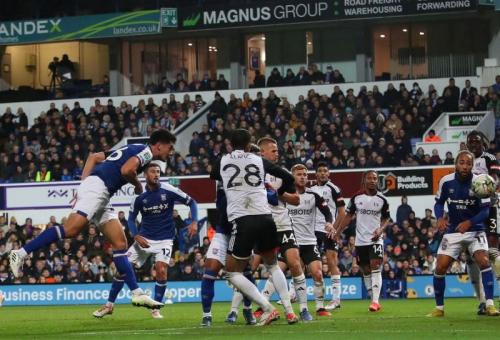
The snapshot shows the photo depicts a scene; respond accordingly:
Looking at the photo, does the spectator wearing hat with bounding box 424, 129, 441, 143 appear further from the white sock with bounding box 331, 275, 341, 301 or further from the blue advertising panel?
the white sock with bounding box 331, 275, 341, 301

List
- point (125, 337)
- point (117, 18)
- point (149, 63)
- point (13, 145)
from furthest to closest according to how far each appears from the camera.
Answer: point (149, 63) → point (117, 18) → point (13, 145) → point (125, 337)

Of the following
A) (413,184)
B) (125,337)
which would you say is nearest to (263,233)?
(125,337)

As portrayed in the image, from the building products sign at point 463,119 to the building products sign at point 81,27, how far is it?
1350cm

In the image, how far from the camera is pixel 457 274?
27.0 metres

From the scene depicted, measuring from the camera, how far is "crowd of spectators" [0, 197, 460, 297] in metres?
29.0

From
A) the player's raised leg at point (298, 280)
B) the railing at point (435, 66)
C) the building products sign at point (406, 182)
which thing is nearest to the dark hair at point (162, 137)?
the player's raised leg at point (298, 280)

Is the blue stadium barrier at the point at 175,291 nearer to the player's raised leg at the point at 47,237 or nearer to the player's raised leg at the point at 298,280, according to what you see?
the player's raised leg at the point at 298,280

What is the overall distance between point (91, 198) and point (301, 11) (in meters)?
28.6

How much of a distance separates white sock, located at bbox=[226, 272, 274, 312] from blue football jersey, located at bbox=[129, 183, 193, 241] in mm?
5627

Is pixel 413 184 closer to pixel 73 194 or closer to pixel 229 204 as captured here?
pixel 73 194

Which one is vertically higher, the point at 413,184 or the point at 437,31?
the point at 437,31

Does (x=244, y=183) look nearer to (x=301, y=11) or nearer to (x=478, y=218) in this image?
(x=478, y=218)

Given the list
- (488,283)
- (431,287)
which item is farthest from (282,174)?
(431,287)

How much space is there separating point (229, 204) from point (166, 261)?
534 cm
